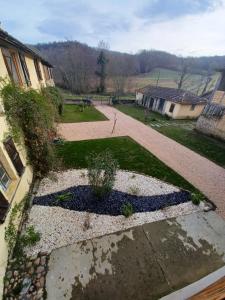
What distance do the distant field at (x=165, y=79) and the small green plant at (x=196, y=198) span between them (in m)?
36.5

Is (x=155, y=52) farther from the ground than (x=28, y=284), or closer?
farther from the ground

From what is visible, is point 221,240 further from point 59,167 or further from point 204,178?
point 59,167

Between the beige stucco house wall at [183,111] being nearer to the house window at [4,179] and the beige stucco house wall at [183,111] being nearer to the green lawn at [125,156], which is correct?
the green lawn at [125,156]

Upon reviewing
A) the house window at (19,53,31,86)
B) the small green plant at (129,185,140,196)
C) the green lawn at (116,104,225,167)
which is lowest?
the green lawn at (116,104,225,167)

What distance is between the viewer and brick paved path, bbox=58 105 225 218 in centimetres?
826

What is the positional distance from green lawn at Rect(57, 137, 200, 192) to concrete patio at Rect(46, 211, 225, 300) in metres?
2.97

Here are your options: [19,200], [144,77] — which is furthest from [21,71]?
[144,77]

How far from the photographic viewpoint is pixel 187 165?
10.1 meters

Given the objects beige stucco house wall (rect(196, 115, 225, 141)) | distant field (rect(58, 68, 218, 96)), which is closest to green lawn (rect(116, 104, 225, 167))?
beige stucco house wall (rect(196, 115, 225, 141))

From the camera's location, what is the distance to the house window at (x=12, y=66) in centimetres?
660

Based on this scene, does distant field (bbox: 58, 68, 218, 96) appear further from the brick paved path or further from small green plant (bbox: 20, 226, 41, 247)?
small green plant (bbox: 20, 226, 41, 247)

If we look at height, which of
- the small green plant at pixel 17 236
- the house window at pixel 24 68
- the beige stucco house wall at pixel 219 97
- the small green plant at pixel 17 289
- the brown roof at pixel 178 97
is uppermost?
the house window at pixel 24 68

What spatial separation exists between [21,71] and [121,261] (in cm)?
956

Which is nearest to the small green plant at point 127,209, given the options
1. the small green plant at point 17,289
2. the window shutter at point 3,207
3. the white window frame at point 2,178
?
the small green plant at point 17,289
